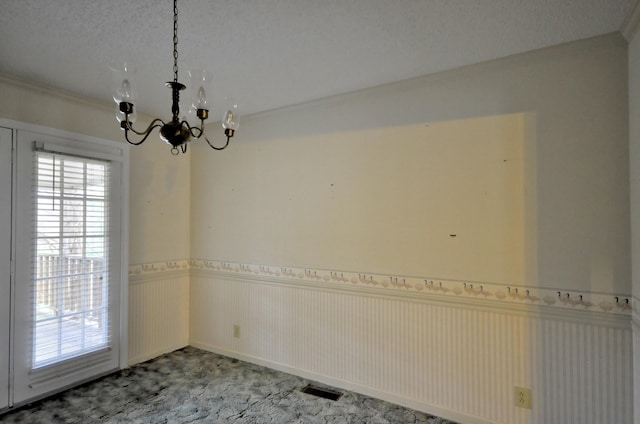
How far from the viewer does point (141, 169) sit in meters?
3.47

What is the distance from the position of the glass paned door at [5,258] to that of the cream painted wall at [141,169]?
298 mm

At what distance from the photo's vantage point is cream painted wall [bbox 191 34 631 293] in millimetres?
2064

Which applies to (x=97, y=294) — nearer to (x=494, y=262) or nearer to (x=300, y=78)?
(x=300, y=78)

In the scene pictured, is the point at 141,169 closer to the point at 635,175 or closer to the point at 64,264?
the point at 64,264

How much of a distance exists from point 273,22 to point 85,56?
1.30 m

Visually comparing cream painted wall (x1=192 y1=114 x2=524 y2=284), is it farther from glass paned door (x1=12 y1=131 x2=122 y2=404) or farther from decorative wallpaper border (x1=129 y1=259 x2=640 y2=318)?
glass paned door (x1=12 y1=131 x2=122 y2=404)

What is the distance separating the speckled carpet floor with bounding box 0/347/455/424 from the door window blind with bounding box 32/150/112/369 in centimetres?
36

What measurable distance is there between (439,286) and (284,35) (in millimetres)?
1902

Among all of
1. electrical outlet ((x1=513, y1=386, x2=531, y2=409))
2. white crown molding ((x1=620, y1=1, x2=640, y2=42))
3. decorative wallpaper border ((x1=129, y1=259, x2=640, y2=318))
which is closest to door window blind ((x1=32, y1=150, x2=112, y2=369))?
decorative wallpaper border ((x1=129, y1=259, x2=640, y2=318))

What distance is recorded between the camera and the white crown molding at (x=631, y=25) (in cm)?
172

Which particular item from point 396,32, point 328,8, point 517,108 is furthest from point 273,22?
point 517,108

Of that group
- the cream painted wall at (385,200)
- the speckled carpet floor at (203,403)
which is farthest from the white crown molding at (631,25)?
the speckled carpet floor at (203,403)

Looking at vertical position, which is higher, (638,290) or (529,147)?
(529,147)

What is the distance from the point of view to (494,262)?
7.72 feet
